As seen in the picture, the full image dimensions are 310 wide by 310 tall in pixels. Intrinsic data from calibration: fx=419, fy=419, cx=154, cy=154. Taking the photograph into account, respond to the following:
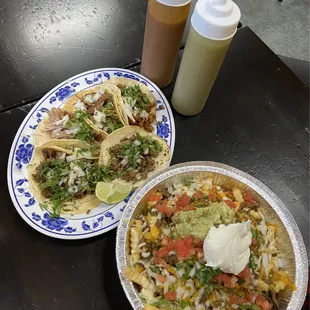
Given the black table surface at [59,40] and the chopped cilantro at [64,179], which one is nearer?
the chopped cilantro at [64,179]

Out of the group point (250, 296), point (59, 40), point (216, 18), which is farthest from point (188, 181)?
point (59, 40)

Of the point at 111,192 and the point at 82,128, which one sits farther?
the point at 82,128

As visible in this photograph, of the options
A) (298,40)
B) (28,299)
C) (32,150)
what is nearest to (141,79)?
(32,150)

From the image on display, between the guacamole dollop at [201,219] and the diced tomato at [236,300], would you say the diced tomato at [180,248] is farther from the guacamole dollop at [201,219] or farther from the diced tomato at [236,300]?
the diced tomato at [236,300]

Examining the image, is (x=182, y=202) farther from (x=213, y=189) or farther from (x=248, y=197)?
(x=248, y=197)

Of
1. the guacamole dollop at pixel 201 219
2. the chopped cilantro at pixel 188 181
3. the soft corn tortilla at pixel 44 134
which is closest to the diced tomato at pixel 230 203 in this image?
the guacamole dollop at pixel 201 219

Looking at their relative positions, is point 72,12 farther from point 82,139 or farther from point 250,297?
point 250,297
